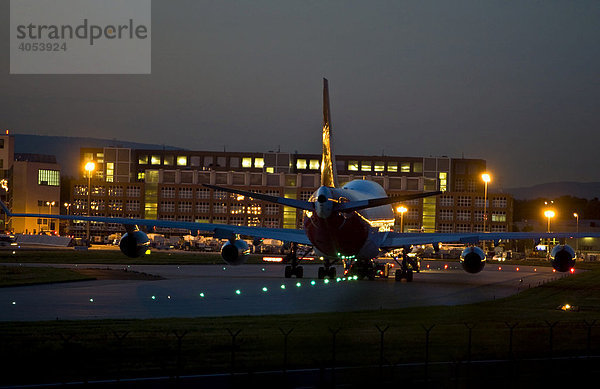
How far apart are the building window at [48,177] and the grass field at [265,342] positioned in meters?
146

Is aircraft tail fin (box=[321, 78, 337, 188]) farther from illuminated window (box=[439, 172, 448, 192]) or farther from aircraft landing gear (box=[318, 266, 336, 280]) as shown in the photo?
illuminated window (box=[439, 172, 448, 192])

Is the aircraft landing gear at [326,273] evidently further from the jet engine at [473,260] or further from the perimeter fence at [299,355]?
the perimeter fence at [299,355]

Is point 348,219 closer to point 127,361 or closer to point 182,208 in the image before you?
point 127,361

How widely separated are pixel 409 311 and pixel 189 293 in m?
12.8

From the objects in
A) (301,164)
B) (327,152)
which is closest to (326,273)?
(327,152)

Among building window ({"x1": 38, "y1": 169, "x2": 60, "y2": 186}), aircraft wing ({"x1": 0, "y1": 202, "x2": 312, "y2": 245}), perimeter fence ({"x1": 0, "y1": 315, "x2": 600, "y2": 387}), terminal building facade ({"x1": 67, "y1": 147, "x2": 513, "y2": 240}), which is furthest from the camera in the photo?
building window ({"x1": 38, "y1": 169, "x2": 60, "y2": 186})

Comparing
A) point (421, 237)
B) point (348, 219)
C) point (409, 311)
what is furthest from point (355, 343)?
point (421, 237)

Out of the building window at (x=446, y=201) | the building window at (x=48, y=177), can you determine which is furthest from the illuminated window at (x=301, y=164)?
the building window at (x=48, y=177)

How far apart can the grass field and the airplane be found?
10416mm

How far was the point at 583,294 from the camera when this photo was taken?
51625 mm

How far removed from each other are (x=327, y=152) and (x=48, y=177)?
127 meters

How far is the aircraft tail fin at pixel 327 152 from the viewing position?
5909 cm

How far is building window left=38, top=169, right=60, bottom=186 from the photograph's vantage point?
175m

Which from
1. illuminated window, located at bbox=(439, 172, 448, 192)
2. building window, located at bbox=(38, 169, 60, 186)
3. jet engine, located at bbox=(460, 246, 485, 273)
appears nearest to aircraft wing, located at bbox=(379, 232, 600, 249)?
jet engine, located at bbox=(460, 246, 485, 273)
